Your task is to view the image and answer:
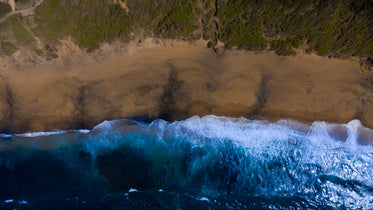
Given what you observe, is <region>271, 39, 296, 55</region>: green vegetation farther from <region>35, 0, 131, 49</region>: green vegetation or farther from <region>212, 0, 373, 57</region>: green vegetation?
<region>35, 0, 131, 49</region>: green vegetation

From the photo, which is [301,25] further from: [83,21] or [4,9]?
[4,9]

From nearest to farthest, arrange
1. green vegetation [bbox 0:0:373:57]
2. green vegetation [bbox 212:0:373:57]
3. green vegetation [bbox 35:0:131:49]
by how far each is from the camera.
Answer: green vegetation [bbox 212:0:373:57], green vegetation [bbox 0:0:373:57], green vegetation [bbox 35:0:131:49]

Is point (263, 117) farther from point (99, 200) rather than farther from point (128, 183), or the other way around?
point (99, 200)

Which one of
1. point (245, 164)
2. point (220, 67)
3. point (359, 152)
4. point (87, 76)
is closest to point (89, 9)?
point (87, 76)

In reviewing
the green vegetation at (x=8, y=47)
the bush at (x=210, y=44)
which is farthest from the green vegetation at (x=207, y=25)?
the green vegetation at (x=8, y=47)

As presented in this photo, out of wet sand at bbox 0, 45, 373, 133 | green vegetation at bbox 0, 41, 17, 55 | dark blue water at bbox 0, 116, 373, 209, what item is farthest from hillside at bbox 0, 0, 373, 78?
dark blue water at bbox 0, 116, 373, 209
